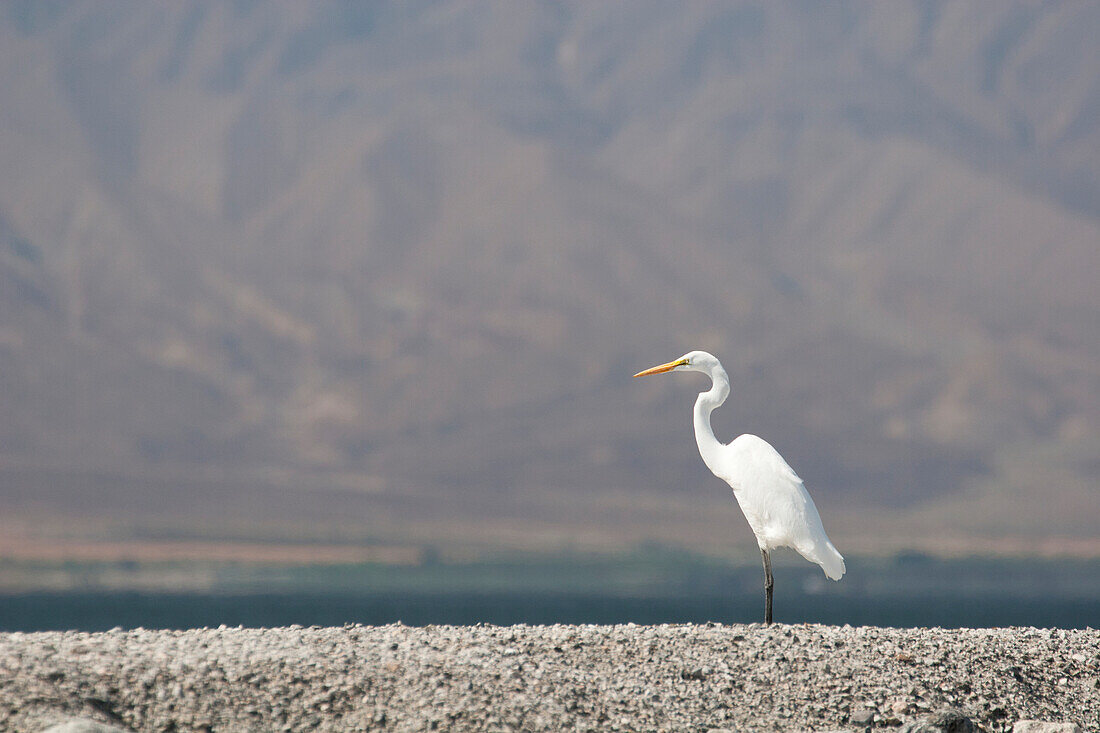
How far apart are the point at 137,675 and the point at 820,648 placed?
7.78 m

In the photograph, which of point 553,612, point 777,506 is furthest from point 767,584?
point 553,612

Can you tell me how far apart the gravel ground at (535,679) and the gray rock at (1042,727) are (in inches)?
12.6

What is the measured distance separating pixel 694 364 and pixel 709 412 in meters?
0.75

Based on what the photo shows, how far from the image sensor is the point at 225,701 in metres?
10.4

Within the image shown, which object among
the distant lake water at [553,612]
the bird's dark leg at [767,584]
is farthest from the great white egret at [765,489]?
the distant lake water at [553,612]

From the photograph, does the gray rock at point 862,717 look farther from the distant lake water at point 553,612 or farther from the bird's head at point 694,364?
the distant lake water at point 553,612

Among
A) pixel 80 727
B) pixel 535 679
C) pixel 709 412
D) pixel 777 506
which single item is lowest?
pixel 80 727

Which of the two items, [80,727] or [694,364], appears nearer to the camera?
[80,727]

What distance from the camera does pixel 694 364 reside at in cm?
1565

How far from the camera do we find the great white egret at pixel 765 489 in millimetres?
14430

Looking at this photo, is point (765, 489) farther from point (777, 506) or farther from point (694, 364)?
point (694, 364)

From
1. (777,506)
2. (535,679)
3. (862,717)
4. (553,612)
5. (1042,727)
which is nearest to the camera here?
(535,679)

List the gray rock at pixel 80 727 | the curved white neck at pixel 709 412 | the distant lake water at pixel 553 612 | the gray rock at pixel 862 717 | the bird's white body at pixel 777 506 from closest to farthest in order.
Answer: the gray rock at pixel 80 727
the gray rock at pixel 862 717
the bird's white body at pixel 777 506
the curved white neck at pixel 709 412
the distant lake water at pixel 553 612

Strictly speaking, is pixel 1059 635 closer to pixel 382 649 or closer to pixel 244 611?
pixel 382 649
